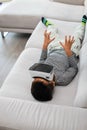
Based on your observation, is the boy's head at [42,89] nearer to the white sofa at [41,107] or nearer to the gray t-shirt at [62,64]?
the white sofa at [41,107]

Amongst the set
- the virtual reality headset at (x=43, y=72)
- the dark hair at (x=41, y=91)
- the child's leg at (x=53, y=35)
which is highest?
the virtual reality headset at (x=43, y=72)

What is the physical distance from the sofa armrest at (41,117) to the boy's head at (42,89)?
12cm

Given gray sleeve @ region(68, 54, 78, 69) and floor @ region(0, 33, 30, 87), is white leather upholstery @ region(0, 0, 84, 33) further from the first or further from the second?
gray sleeve @ region(68, 54, 78, 69)

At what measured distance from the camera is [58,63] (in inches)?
68.5

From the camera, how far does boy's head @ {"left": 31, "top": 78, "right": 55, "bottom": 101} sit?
4.50 ft

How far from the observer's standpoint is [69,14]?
302 cm

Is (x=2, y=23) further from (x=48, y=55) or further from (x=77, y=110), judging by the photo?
(x=77, y=110)

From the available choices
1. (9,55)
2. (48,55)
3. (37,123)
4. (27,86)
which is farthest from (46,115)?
(9,55)

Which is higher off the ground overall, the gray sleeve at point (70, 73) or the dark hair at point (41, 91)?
the dark hair at point (41, 91)

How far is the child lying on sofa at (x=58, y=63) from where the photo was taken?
55.0 inches

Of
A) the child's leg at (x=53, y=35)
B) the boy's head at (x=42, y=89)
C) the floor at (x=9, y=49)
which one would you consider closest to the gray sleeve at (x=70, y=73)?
the boy's head at (x=42, y=89)

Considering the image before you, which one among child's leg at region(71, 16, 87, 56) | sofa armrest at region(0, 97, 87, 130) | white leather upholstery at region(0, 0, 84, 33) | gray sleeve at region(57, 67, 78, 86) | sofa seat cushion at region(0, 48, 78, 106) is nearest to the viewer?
sofa armrest at region(0, 97, 87, 130)

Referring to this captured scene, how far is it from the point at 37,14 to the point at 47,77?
181 centimetres

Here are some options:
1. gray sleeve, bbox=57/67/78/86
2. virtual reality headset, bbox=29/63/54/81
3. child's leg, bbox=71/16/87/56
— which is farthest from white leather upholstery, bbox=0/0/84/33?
virtual reality headset, bbox=29/63/54/81
